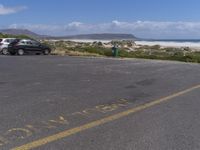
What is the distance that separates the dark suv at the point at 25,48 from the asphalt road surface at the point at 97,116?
22.6 m

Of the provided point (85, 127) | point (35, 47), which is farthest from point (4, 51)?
point (85, 127)

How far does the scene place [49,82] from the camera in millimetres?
15164

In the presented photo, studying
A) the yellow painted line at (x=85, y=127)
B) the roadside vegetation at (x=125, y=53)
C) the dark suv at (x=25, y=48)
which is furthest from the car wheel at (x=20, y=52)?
the yellow painted line at (x=85, y=127)

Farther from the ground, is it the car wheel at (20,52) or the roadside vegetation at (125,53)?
the car wheel at (20,52)

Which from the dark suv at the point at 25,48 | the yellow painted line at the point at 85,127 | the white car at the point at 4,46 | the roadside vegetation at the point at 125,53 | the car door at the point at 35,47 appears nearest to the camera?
the yellow painted line at the point at 85,127

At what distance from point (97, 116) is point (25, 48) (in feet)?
96.9

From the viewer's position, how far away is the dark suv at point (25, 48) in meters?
37.5

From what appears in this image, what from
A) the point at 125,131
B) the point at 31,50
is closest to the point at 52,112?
the point at 125,131

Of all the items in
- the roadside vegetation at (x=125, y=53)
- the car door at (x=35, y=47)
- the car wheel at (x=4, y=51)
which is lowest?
the roadside vegetation at (x=125, y=53)

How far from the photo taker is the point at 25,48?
38.0 metres

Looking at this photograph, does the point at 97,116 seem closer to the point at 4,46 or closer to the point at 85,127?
the point at 85,127

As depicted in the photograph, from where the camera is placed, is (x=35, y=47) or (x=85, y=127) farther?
(x=35, y=47)

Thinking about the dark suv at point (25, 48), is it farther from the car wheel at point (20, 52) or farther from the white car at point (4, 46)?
the white car at point (4, 46)

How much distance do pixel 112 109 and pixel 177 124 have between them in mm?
1892
